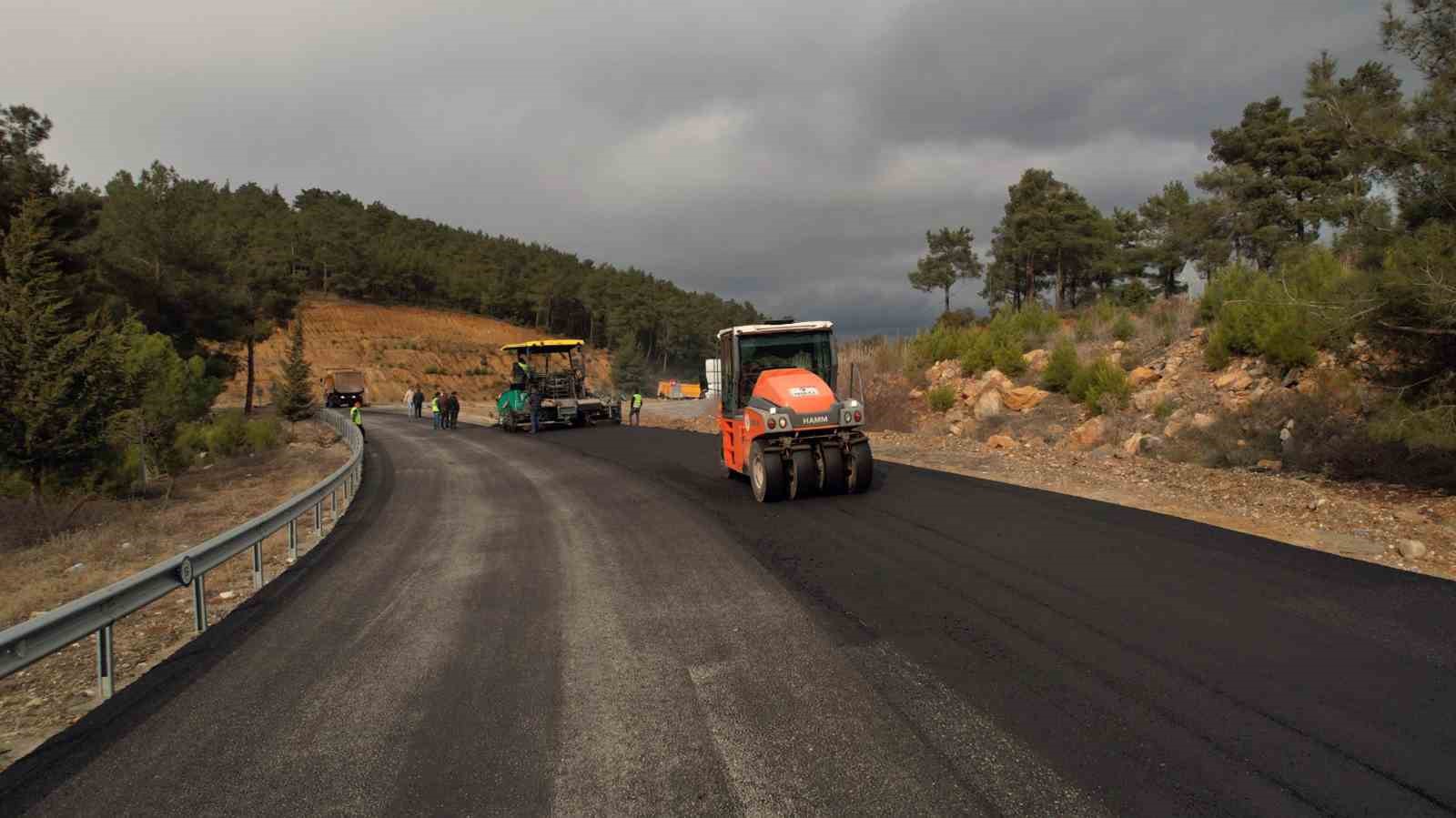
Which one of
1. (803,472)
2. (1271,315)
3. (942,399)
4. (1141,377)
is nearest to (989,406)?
(942,399)

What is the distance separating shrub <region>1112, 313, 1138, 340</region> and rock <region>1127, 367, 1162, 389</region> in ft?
11.4

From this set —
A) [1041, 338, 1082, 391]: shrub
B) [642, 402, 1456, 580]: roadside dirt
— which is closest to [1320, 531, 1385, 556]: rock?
[642, 402, 1456, 580]: roadside dirt

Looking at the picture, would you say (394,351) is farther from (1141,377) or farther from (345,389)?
(1141,377)

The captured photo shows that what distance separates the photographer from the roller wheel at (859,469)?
415 inches

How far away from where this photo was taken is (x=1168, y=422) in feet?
52.5

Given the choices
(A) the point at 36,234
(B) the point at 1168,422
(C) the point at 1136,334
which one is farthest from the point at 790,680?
(C) the point at 1136,334

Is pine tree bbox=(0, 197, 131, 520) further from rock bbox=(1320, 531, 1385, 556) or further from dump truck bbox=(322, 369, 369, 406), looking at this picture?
dump truck bbox=(322, 369, 369, 406)

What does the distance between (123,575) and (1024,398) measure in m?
20.5

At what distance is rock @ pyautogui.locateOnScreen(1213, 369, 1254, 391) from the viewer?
52.7 feet

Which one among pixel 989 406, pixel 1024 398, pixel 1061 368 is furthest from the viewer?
pixel 989 406

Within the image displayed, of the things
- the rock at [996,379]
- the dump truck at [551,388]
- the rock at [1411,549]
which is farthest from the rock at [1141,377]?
the dump truck at [551,388]

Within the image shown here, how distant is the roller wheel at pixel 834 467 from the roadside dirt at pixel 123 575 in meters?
6.72

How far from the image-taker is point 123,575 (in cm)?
798

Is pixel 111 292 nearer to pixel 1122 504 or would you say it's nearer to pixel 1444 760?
pixel 1122 504
